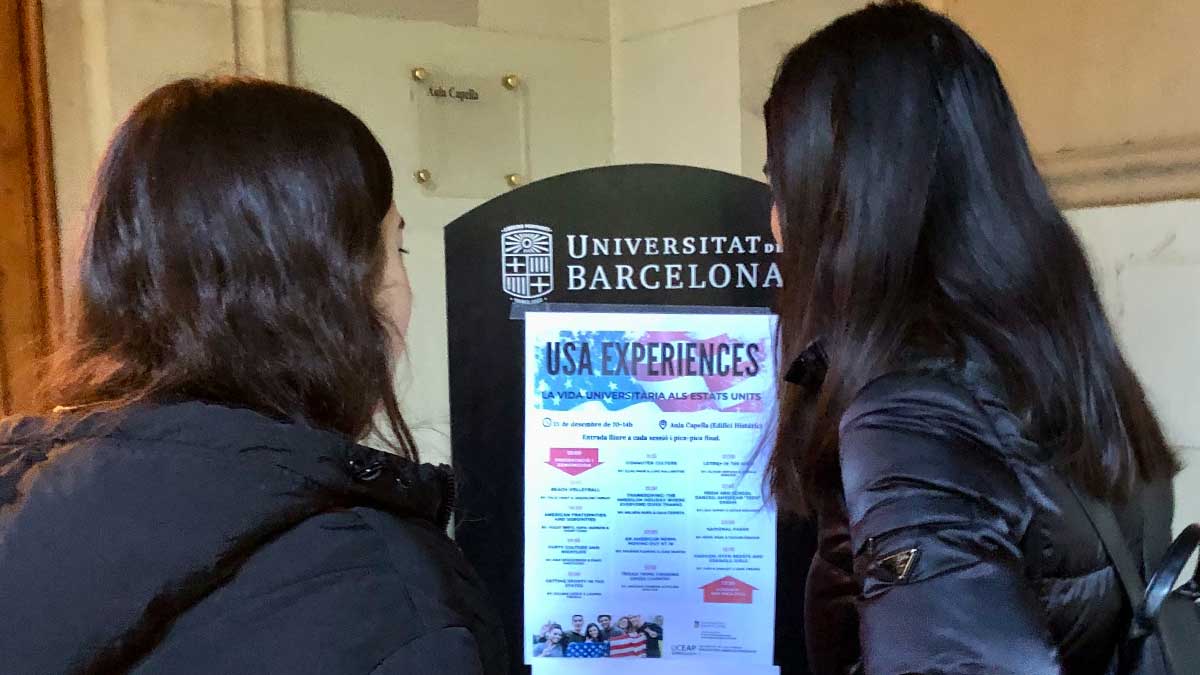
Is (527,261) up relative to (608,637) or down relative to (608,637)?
up

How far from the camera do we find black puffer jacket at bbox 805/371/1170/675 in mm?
768

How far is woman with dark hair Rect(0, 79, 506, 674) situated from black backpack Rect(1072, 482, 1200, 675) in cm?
53

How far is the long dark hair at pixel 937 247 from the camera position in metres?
0.87

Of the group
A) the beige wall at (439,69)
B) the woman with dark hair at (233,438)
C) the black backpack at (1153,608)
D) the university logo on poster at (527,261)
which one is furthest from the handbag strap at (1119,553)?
the beige wall at (439,69)

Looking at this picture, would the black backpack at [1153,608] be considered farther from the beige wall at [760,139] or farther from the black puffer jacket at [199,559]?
the beige wall at [760,139]

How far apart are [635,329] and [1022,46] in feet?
2.69

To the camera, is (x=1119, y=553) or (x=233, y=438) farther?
(x=1119, y=553)

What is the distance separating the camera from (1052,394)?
0.85m

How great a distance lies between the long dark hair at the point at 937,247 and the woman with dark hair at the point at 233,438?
0.40 meters

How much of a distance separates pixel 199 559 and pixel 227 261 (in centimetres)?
26

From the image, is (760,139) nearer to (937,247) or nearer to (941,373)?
(937,247)

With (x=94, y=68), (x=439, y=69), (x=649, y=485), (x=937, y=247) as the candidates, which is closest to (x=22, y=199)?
(x=94, y=68)

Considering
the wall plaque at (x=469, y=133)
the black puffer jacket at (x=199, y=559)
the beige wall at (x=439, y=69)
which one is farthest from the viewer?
the wall plaque at (x=469, y=133)

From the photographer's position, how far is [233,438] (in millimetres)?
716
